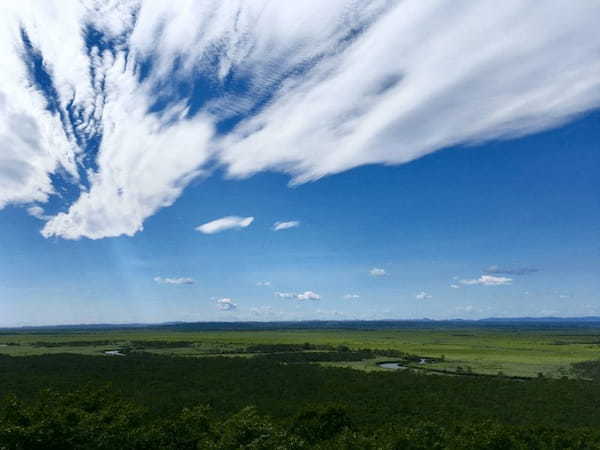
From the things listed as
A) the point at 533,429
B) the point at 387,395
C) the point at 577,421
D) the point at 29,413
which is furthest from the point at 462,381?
the point at 29,413

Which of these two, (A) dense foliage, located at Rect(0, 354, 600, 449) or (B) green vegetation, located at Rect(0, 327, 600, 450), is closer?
(A) dense foliage, located at Rect(0, 354, 600, 449)

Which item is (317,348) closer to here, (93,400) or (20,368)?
(20,368)

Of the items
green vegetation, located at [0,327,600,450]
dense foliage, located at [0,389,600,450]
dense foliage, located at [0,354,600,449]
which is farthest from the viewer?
green vegetation, located at [0,327,600,450]

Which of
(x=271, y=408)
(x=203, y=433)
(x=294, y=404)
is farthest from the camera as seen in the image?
(x=294, y=404)

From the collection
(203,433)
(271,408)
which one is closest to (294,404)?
(271,408)

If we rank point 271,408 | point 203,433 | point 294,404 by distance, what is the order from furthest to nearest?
point 294,404, point 271,408, point 203,433

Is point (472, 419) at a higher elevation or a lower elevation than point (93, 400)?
lower

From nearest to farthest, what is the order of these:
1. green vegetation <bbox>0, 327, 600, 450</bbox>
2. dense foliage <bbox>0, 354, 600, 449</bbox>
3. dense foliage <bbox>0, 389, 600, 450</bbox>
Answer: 1. dense foliage <bbox>0, 389, 600, 450</bbox>
2. dense foliage <bbox>0, 354, 600, 449</bbox>
3. green vegetation <bbox>0, 327, 600, 450</bbox>

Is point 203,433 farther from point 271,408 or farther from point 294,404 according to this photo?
point 294,404
